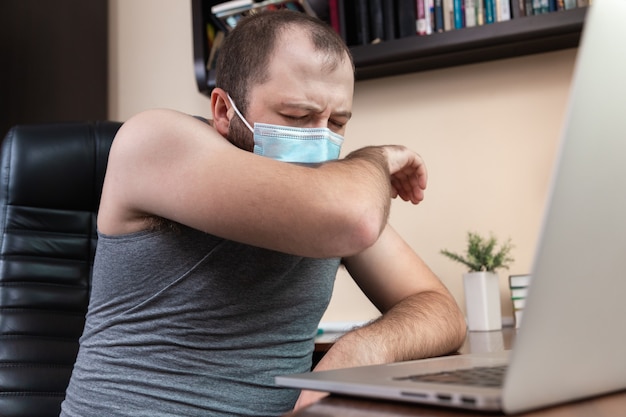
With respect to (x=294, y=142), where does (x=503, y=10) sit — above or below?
above

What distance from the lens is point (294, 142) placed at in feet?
3.53

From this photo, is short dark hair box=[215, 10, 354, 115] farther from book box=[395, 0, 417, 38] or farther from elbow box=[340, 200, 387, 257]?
book box=[395, 0, 417, 38]

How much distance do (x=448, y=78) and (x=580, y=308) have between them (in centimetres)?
155

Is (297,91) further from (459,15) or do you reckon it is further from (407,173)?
(459,15)

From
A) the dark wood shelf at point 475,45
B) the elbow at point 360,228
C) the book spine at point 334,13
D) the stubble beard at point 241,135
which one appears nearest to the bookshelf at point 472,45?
the dark wood shelf at point 475,45

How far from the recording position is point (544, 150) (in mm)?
1812

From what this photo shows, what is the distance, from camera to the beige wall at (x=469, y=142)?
5.96 ft

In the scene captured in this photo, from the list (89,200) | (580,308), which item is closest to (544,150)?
(89,200)

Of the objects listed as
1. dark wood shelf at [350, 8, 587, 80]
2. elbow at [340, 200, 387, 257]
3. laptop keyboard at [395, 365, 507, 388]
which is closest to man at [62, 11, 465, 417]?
elbow at [340, 200, 387, 257]

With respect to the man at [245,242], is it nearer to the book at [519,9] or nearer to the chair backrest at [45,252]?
the chair backrest at [45,252]

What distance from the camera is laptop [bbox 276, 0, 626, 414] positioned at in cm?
40

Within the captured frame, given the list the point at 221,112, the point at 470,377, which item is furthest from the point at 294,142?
the point at 470,377

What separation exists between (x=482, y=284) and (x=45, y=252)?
40.0 inches

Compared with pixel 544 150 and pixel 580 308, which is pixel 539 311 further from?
pixel 544 150
